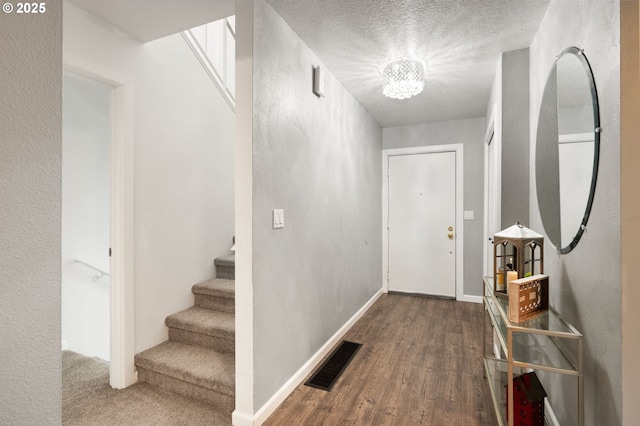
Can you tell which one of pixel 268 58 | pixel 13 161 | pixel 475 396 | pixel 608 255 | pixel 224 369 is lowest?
pixel 475 396

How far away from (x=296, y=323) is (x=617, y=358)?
165 centimetres

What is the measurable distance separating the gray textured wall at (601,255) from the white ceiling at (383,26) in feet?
1.77

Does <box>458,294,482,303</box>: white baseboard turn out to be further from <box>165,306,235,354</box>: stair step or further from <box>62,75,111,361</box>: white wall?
<box>62,75,111,361</box>: white wall

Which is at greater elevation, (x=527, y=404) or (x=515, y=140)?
(x=515, y=140)

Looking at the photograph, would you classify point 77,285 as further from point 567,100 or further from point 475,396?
point 567,100

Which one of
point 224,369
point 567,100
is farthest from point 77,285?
point 567,100

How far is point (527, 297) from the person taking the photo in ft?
4.49

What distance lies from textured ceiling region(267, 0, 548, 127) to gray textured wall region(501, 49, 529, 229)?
0.19m

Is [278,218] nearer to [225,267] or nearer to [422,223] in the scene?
[225,267]

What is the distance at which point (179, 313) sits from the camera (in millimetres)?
2482

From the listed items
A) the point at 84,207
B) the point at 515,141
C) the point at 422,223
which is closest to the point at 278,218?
the point at 515,141

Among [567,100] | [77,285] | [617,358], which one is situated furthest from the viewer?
[77,285]

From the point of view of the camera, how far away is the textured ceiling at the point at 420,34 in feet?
6.05

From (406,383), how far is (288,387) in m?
0.83
